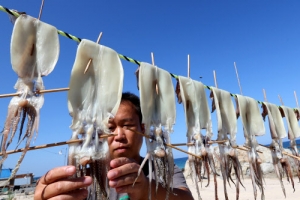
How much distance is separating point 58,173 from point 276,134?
12.2 ft

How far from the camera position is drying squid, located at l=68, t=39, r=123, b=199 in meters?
1.84

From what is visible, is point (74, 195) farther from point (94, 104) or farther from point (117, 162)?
point (94, 104)

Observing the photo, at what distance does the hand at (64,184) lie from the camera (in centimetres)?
164

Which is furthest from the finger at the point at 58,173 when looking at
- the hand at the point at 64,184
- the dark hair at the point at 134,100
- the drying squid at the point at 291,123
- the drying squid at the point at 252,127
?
the drying squid at the point at 291,123

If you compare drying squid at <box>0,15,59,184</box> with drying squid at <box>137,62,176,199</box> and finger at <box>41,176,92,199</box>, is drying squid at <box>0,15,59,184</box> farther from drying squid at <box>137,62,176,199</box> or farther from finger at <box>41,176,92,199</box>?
drying squid at <box>137,62,176,199</box>

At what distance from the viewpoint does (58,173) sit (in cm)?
166

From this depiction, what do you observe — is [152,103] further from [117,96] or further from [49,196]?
[49,196]

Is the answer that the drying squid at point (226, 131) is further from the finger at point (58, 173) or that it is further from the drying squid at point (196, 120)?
the finger at point (58, 173)

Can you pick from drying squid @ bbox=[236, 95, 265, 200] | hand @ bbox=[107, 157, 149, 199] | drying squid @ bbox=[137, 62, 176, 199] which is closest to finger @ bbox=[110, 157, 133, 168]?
hand @ bbox=[107, 157, 149, 199]

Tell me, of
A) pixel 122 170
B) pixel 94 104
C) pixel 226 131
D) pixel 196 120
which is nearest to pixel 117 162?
pixel 122 170

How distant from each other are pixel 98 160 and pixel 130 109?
130cm

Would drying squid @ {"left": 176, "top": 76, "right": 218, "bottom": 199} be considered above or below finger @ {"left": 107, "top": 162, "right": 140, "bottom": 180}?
above

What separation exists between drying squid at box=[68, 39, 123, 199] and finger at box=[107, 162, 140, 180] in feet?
0.37

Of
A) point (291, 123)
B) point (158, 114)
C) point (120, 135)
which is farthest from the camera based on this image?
point (291, 123)
